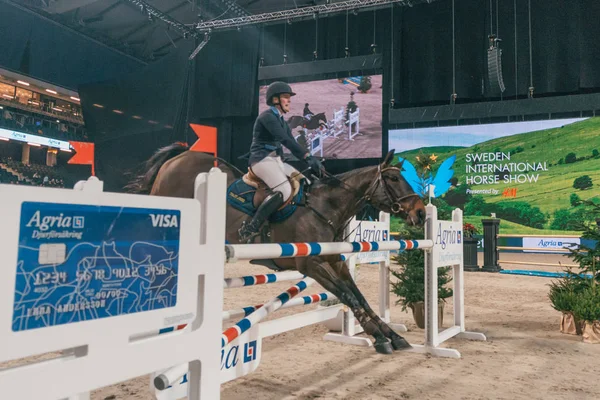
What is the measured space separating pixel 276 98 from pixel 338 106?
8.33 m

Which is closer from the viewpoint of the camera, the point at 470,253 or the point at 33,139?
the point at 470,253

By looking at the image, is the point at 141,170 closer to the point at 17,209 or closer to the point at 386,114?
the point at 17,209

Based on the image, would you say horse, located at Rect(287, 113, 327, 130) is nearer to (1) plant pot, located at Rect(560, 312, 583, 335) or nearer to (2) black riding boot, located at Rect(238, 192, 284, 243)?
(1) plant pot, located at Rect(560, 312, 583, 335)

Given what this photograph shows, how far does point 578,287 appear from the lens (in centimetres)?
389

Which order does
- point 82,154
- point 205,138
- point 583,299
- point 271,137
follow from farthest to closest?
point 82,154 < point 205,138 < point 583,299 < point 271,137

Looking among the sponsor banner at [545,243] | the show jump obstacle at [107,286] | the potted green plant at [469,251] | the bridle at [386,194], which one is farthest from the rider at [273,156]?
the sponsor banner at [545,243]

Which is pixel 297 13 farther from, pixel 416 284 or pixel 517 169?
pixel 416 284

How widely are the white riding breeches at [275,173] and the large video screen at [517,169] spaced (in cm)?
664

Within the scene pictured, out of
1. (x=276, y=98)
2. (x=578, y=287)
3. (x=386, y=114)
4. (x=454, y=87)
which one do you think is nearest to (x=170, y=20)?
(x=386, y=114)

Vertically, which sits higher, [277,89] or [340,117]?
[340,117]

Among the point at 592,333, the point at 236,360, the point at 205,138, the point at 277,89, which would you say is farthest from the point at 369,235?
the point at 205,138

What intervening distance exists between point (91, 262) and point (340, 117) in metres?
10.7

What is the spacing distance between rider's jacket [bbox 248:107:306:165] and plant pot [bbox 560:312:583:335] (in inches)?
101

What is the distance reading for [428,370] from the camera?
266cm
